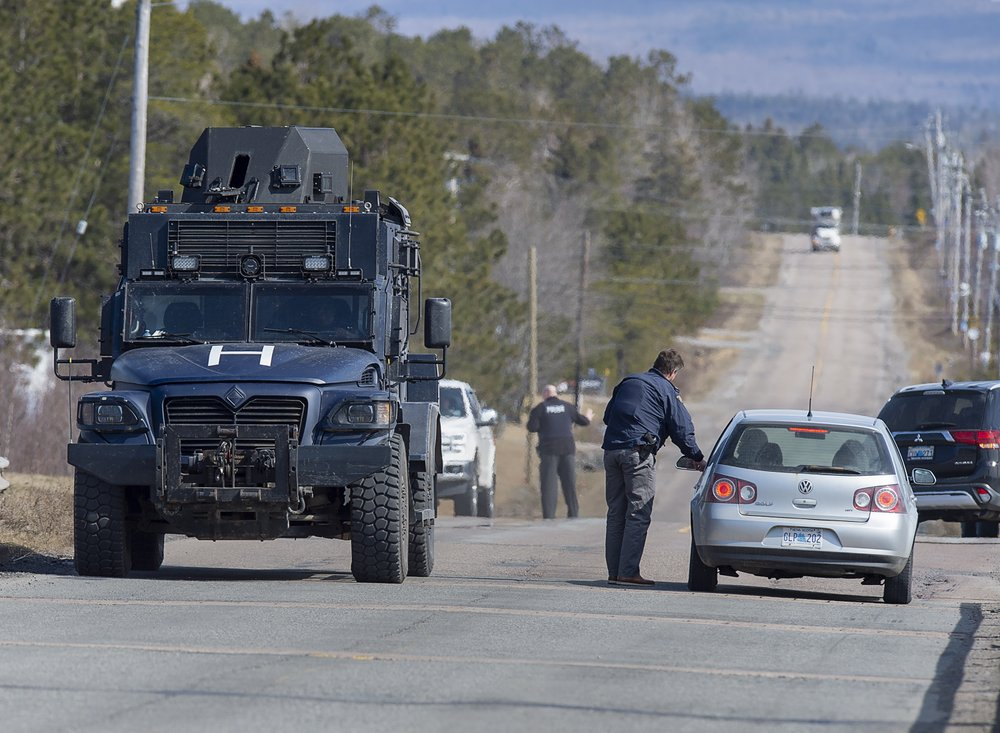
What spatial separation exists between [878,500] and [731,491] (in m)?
1.17

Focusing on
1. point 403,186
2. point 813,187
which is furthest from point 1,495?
point 813,187

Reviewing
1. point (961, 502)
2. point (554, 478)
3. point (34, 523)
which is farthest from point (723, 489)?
point (554, 478)

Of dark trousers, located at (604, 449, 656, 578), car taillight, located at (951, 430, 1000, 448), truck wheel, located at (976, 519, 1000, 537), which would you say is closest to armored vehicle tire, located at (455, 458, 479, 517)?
truck wheel, located at (976, 519, 1000, 537)

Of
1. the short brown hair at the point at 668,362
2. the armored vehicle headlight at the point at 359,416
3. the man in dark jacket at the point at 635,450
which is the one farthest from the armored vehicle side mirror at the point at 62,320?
the short brown hair at the point at 668,362

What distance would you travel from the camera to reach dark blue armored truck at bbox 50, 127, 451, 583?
13477 millimetres

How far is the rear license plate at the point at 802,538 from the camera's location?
46.2 feet

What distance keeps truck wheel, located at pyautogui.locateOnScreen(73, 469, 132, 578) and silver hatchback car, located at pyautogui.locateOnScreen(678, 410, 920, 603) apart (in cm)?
461

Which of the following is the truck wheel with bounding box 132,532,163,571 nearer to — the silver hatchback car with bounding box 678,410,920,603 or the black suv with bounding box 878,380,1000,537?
the silver hatchback car with bounding box 678,410,920,603

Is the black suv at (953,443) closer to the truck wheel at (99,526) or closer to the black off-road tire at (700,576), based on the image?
the black off-road tire at (700,576)

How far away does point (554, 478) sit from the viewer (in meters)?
29.3

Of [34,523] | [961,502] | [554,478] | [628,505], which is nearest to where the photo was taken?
[628,505]

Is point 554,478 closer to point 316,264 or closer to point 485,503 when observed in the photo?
point 485,503

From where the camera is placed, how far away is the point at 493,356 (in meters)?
54.1

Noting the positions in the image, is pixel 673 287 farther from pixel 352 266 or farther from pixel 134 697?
pixel 134 697
